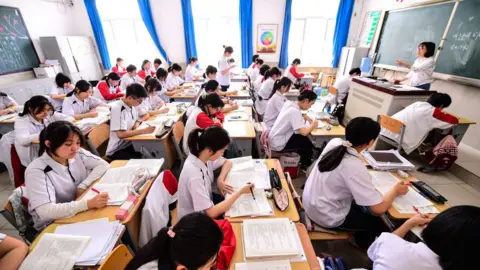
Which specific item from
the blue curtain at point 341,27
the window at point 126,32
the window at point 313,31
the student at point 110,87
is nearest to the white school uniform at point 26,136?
the student at point 110,87

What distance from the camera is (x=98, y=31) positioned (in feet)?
21.7

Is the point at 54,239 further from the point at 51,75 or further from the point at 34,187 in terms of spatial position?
the point at 51,75

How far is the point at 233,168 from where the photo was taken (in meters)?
1.74

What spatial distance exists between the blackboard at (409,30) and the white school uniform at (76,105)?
612cm

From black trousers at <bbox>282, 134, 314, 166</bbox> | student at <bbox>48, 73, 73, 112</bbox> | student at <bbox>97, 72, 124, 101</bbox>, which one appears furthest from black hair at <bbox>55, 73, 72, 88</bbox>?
black trousers at <bbox>282, 134, 314, 166</bbox>

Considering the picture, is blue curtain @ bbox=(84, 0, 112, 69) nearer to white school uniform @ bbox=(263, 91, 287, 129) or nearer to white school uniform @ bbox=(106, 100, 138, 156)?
white school uniform @ bbox=(106, 100, 138, 156)

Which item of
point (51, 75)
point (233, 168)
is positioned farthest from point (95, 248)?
point (51, 75)

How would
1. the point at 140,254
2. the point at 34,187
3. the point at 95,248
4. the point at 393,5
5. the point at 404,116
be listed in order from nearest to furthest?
the point at 140,254
the point at 95,248
the point at 34,187
the point at 404,116
the point at 393,5

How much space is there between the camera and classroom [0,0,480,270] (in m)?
1.03

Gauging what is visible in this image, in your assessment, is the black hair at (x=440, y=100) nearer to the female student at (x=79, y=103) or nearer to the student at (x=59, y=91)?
the female student at (x=79, y=103)

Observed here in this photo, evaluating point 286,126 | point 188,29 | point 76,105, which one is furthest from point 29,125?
point 188,29

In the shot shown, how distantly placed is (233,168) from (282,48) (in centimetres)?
619

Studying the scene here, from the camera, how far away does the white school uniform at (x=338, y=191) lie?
1300 mm

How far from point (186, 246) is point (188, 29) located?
7.00m
